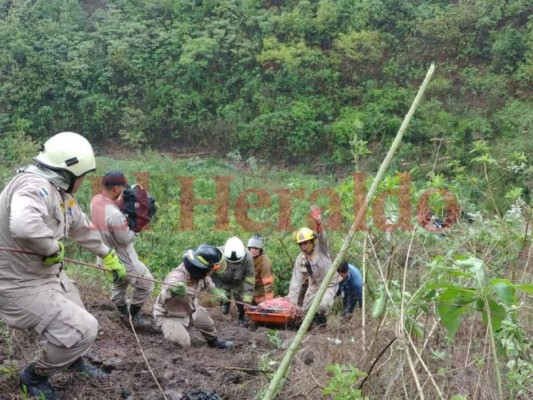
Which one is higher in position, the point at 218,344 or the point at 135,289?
the point at 135,289

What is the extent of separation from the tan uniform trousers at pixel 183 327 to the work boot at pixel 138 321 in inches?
15.2

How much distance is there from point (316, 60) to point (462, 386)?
739 inches

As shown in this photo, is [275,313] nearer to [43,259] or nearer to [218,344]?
[218,344]

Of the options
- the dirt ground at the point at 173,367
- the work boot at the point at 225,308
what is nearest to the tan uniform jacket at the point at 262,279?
the work boot at the point at 225,308

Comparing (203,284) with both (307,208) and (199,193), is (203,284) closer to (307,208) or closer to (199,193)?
(307,208)

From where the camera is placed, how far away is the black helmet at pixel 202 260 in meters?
5.14

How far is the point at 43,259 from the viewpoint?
3.36 m

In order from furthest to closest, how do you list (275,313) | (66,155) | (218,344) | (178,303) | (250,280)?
(250,280) → (275,313) → (218,344) → (178,303) → (66,155)

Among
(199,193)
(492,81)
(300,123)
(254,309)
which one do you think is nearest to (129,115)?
(300,123)

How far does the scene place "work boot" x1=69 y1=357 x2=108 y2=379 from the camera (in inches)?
154

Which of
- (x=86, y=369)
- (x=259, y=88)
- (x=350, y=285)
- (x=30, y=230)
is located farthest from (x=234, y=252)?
(x=259, y=88)

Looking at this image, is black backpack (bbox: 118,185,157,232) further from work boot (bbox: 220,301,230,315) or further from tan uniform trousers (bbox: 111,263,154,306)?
work boot (bbox: 220,301,230,315)

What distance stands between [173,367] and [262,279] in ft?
10.6

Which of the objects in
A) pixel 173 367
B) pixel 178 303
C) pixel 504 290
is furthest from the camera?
pixel 178 303
